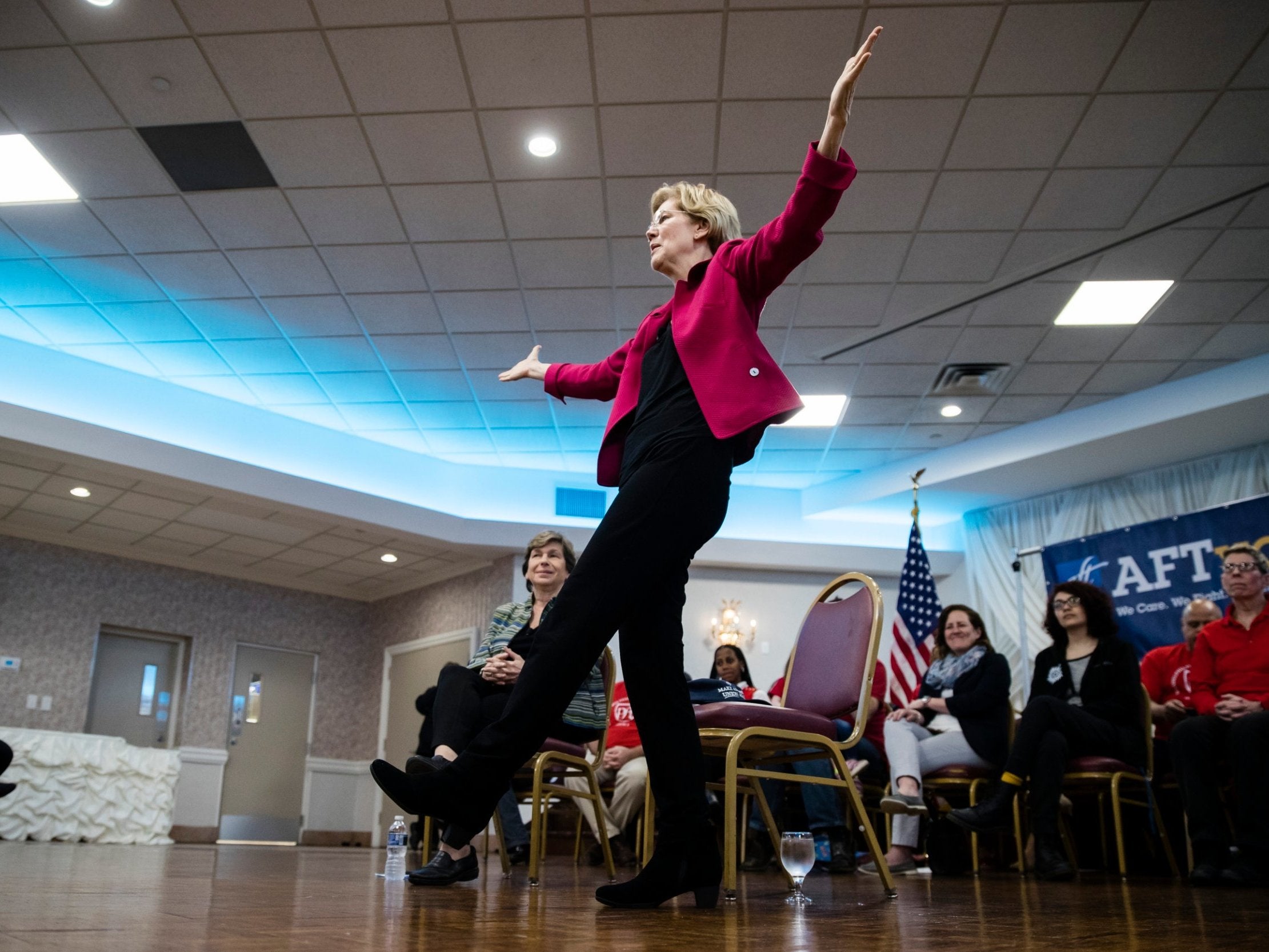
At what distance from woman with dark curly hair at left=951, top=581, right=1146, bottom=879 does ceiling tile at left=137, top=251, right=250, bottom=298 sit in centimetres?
480

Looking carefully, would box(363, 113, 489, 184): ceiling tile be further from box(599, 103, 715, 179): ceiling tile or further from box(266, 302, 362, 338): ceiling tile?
box(266, 302, 362, 338): ceiling tile

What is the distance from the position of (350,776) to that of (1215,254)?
9187mm

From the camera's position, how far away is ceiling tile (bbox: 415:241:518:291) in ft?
17.9

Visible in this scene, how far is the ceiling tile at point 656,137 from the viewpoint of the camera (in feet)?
14.3

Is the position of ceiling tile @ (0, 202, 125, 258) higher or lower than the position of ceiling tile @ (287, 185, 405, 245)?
higher

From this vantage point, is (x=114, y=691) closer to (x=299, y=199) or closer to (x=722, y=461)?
(x=299, y=199)

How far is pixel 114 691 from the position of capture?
909 cm

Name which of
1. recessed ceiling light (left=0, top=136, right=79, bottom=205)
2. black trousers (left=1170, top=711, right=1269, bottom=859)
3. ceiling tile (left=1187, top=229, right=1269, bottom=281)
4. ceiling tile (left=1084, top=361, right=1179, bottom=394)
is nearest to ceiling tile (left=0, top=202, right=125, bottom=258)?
recessed ceiling light (left=0, top=136, right=79, bottom=205)

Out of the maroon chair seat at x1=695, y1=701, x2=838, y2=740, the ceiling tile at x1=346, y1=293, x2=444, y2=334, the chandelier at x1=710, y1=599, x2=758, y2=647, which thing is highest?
the ceiling tile at x1=346, y1=293, x2=444, y2=334

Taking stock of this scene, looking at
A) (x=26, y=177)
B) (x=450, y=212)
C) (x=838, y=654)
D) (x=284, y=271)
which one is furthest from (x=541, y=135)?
(x=838, y=654)

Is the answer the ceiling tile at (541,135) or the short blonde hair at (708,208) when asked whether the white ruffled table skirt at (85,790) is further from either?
the short blonde hair at (708,208)

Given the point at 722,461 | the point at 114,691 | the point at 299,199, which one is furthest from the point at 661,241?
the point at 114,691

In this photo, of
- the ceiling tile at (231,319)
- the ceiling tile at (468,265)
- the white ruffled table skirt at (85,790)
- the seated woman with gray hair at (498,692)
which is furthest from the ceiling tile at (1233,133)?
the white ruffled table skirt at (85,790)

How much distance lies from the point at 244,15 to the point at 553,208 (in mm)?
1716
